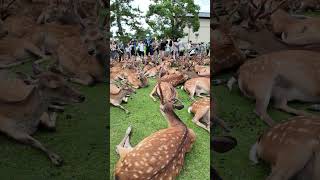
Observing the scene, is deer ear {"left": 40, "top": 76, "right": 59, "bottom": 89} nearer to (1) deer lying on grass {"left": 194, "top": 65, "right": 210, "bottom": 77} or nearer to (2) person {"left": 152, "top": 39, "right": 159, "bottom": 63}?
(2) person {"left": 152, "top": 39, "right": 159, "bottom": 63}

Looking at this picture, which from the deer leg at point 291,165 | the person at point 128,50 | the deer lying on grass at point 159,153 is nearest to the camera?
the deer leg at point 291,165

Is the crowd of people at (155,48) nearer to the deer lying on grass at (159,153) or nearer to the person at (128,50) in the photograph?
the person at (128,50)

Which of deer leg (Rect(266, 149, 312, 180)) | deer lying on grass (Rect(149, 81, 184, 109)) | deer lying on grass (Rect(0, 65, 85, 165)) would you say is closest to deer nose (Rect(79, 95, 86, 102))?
deer lying on grass (Rect(0, 65, 85, 165))

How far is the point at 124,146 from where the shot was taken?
8.07ft

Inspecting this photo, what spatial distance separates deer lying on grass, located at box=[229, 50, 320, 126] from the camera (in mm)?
2967

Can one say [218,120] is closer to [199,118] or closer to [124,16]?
[199,118]

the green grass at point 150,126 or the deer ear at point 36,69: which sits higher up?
the deer ear at point 36,69

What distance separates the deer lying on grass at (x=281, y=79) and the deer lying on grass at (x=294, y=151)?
55 centimetres

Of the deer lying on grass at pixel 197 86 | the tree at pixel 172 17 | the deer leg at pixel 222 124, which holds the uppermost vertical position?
the tree at pixel 172 17

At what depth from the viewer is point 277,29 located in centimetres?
400

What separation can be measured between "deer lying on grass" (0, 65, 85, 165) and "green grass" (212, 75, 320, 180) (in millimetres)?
857

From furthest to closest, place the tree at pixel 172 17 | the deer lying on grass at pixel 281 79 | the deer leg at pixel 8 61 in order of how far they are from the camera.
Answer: the deer leg at pixel 8 61
the deer lying on grass at pixel 281 79
the tree at pixel 172 17

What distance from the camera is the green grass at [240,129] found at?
2457mm

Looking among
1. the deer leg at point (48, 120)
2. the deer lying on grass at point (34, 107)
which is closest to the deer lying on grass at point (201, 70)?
the deer lying on grass at point (34, 107)
